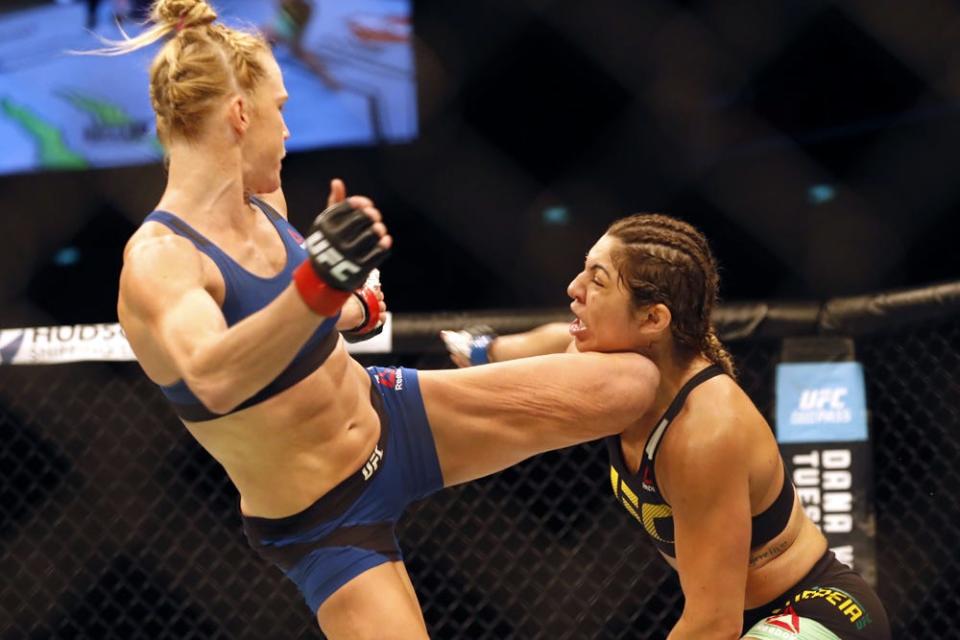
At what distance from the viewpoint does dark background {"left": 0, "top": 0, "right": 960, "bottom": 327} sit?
3.26 meters

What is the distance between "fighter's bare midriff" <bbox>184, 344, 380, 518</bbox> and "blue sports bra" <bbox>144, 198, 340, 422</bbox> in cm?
1

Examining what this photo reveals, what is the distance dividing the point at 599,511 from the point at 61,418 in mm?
1288

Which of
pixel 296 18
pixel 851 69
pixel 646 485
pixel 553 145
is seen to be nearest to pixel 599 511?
pixel 646 485

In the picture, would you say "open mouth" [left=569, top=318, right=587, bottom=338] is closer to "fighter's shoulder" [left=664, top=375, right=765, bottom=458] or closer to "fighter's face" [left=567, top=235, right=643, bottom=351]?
"fighter's face" [left=567, top=235, right=643, bottom=351]

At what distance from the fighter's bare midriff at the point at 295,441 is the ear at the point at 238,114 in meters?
0.35

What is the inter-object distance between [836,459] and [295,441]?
3.73 ft

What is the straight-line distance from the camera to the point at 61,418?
2844 mm

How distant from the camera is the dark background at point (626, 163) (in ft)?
10.7

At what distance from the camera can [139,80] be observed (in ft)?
12.2

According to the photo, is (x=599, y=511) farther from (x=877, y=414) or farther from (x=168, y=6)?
(x=168, y=6)

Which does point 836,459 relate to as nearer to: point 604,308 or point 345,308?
point 604,308

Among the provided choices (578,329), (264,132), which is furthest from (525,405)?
(264,132)

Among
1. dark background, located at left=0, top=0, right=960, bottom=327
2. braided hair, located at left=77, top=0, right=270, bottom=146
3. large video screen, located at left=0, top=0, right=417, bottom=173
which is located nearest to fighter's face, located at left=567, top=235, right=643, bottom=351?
braided hair, located at left=77, top=0, right=270, bottom=146

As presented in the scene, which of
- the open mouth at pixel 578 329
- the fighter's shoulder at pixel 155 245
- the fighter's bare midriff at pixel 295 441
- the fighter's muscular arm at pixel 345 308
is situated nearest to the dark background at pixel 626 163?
the fighter's muscular arm at pixel 345 308
